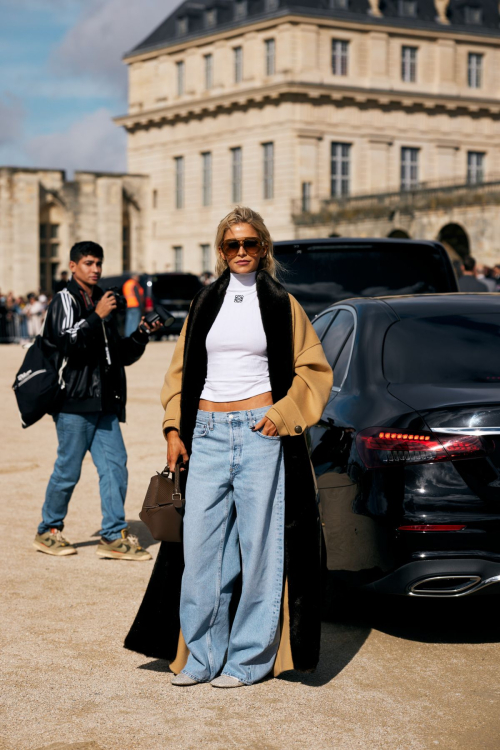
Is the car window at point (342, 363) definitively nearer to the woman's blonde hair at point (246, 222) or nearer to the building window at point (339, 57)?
the woman's blonde hair at point (246, 222)

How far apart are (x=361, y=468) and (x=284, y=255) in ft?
13.7

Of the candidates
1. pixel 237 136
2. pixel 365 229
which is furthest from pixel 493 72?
pixel 365 229

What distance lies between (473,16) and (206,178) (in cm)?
1630

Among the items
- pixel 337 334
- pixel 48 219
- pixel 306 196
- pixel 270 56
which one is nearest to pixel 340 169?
pixel 306 196

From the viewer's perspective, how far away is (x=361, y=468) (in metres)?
5.11

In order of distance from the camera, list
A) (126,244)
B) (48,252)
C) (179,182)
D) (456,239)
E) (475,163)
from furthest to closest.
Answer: (126,244) < (179,182) < (48,252) < (475,163) < (456,239)

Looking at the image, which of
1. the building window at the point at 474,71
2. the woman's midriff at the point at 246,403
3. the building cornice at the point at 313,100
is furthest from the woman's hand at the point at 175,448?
the building window at the point at 474,71

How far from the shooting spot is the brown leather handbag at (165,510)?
4.74m

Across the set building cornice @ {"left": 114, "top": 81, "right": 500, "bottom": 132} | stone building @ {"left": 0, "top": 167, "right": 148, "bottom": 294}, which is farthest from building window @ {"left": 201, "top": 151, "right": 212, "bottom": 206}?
stone building @ {"left": 0, "top": 167, "right": 148, "bottom": 294}

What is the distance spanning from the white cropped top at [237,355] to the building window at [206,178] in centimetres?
6056

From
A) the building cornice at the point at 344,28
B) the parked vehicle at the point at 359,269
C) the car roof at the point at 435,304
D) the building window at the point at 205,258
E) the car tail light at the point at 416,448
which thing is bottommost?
the car tail light at the point at 416,448

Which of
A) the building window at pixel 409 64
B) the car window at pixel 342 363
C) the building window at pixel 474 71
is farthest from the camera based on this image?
the building window at pixel 474 71

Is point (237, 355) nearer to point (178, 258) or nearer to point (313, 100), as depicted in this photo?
point (313, 100)

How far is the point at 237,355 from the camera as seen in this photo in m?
4.63
